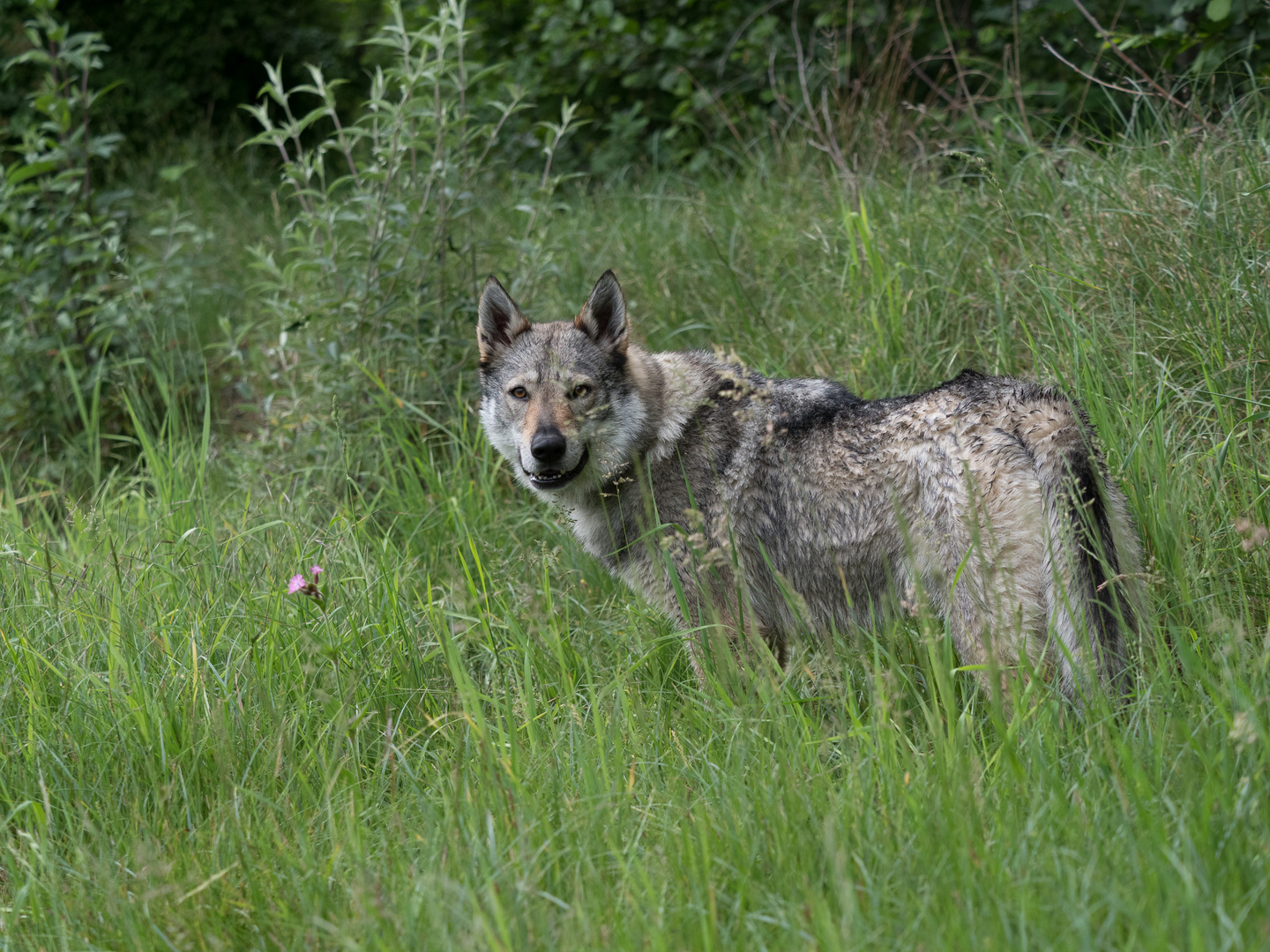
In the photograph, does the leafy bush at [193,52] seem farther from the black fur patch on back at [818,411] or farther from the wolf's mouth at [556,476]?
the black fur patch on back at [818,411]

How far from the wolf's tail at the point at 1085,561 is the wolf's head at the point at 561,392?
1508 millimetres

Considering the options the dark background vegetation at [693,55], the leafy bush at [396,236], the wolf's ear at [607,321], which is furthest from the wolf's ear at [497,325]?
the dark background vegetation at [693,55]

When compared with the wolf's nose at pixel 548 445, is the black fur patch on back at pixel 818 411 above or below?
above

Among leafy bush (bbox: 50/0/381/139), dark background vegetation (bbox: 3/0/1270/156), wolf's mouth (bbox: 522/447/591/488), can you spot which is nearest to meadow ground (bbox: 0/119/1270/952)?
wolf's mouth (bbox: 522/447/591/488)

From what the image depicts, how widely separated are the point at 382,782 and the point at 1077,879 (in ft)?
5.93

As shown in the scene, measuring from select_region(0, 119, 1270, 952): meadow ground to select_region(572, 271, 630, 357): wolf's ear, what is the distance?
0.92 meters

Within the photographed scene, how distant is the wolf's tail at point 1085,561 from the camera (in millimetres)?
2488

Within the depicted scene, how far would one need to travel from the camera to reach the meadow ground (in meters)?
1.89

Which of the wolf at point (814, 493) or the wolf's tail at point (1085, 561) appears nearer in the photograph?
the wolf's tail at point (1085, 561)

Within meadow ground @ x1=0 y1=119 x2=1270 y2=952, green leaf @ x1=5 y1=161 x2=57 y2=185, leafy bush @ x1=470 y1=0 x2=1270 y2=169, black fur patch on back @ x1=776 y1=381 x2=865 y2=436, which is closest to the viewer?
meadow ground @ x1=0 y1=119 x2=1270 y2=952

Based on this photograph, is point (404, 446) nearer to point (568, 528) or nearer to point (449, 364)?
point (449, 364)

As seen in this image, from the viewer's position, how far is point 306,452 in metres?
4.68

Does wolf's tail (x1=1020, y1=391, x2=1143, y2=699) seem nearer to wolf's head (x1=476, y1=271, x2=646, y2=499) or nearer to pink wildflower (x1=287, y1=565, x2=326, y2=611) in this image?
wolf's head (x1=476, y1=271, x2=646, y2=499)

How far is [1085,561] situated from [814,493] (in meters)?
0.94
